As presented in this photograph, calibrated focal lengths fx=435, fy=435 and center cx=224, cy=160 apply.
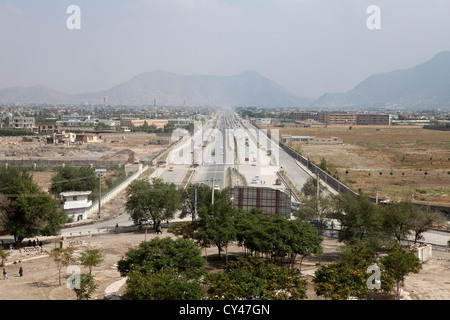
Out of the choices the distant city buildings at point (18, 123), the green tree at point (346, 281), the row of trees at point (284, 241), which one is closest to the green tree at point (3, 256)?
the row of trees at point (284, 241)

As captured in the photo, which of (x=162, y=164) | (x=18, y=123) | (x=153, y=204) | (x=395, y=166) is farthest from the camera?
(x=18, y=123)

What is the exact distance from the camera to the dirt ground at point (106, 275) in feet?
37.3

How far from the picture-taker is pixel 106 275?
13102 mm

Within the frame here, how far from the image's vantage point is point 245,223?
13758mm

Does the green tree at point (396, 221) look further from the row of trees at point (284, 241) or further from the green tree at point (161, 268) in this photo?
the green tree at point (161, 268)

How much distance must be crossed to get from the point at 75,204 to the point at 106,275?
9.54 meters

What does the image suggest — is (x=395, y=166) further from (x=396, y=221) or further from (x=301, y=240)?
(x=301, y=240)

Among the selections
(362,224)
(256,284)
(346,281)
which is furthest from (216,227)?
(362,224)

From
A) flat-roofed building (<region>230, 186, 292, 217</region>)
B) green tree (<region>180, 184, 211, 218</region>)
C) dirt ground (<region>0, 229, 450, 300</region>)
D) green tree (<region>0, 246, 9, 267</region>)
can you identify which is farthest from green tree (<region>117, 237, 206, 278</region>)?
green tree (<region>180, 184, 211, 218</region>)

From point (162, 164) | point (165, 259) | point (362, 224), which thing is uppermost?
point (165, 259)

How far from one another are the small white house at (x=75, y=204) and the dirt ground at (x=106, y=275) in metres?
4.14

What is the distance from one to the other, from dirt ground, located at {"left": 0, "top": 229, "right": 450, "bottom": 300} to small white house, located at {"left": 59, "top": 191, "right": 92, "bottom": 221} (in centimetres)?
414
